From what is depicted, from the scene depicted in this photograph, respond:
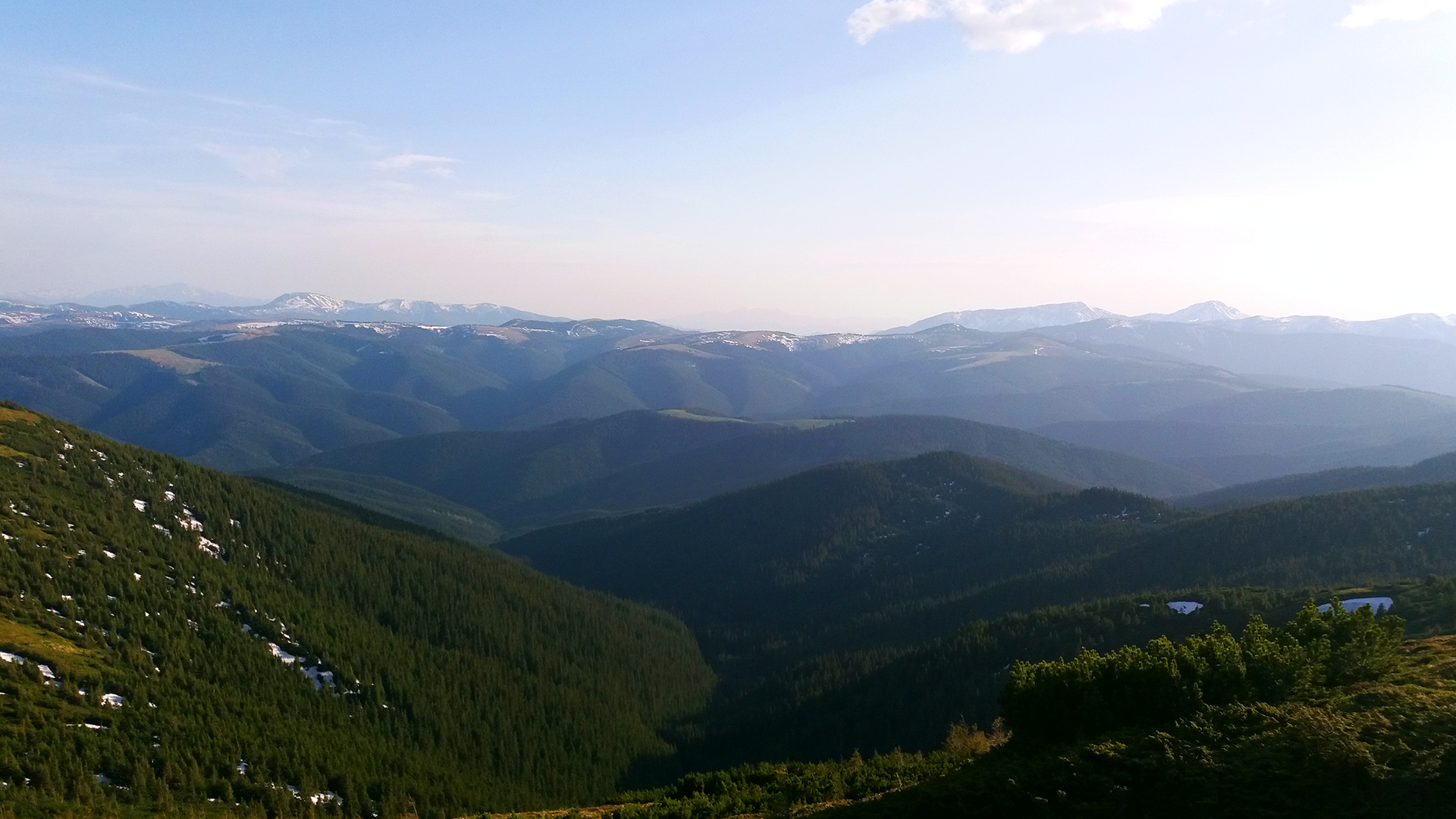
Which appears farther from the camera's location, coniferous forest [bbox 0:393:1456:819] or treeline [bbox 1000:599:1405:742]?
treeline [bbox 1000:599:1405:742]

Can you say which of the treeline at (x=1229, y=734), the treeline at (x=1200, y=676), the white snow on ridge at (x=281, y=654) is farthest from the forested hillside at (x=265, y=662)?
the treeline at (x=1200, y=676)

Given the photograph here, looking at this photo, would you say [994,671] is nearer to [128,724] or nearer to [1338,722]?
[1338,722]

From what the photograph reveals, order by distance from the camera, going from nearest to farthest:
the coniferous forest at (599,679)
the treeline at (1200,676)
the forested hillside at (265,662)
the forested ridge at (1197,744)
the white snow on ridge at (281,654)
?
the forested ridge at (1197,744) → the coniferous forest at (599,679) → the treeline at (1200,676) → the forested hillside at (265,662) → the white snow on ridge at (281,654)

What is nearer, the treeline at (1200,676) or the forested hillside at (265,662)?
the treeline at (1200,676)

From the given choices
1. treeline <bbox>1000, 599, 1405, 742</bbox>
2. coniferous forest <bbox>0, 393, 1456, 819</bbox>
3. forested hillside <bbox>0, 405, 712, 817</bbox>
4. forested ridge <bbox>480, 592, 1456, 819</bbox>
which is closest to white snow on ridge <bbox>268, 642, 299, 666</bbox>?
forested hillside <bbox>0, 405, 712, 817</bbox>

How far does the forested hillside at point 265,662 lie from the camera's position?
73.4m

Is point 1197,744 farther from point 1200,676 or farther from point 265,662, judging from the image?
point 265,662

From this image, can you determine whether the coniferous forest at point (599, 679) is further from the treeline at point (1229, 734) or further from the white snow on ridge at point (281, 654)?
the white snow on ridge at point (281, 654)

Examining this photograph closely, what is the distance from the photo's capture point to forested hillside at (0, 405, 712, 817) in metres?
73.4

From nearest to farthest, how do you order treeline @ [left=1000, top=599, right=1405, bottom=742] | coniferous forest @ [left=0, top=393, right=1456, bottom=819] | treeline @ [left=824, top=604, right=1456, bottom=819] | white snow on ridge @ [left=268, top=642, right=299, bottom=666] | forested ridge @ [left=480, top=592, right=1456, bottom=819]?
treeline @ [left=824, top=604, right=1456, bottom=819], forested ridge @ [left=480, top=592, right=1456, bottom=819], coniferous forest @ [left=0, top=393, right=1456, bottom=819], treeline @ [left=1000, top=599, right=1405, bottom=742], white snow on ridge @ [left=268, top=642, right=299, bottom=666]

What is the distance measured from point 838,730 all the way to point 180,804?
99.8m

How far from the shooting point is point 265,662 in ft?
338

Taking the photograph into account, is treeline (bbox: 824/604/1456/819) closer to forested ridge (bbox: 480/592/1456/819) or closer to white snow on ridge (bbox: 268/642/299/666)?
forested ridge (bbox: 480/592/1456/819)

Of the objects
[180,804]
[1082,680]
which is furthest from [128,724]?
[1082,680]
